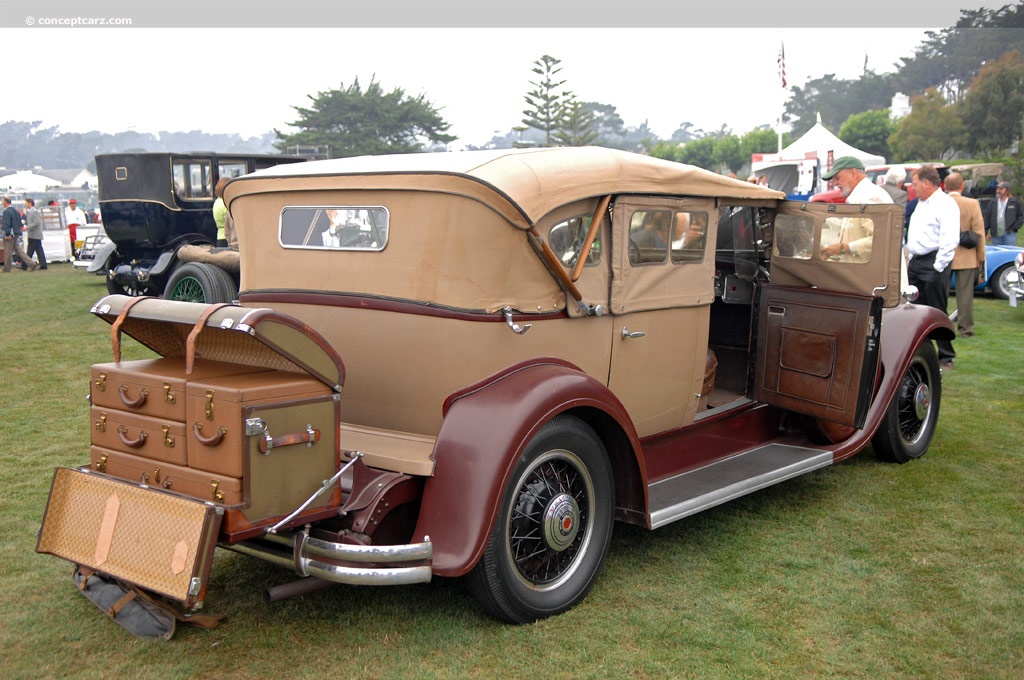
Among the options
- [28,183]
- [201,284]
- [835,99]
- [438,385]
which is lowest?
[201,284]

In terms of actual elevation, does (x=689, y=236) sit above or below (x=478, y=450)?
above

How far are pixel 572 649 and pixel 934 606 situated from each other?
5.42 feet

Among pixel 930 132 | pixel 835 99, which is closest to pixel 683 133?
pixel 835 99

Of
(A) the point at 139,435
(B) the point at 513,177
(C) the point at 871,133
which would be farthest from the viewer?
(C) the point at 871,133

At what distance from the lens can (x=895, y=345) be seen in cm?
568

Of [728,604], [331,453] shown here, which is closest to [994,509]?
[728,604]

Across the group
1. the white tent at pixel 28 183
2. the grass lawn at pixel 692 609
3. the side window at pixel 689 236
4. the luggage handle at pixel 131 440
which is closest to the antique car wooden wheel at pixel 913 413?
the grass lawn at pixel 692 609

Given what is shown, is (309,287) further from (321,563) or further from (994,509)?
(994,509)

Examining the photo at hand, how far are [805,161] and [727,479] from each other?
25927 millimetres

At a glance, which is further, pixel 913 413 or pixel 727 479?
pixel 913 413

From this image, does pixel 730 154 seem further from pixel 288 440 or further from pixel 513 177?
pixel 288 440

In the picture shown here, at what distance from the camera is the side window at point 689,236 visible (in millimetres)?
4582

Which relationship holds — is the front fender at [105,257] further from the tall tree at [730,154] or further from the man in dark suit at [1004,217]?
the tall tree at [730,154]

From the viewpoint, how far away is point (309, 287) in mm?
4145
